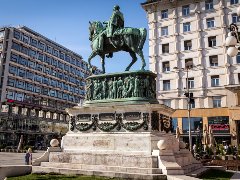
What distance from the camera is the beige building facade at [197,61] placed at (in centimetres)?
3988

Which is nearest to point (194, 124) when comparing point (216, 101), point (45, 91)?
point (216, 101)

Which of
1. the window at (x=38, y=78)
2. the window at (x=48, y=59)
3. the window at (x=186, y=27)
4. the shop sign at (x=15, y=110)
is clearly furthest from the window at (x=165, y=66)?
the window at (x=48, y=59)

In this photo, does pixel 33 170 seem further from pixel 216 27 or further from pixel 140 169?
pixel 216 27

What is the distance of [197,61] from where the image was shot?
42.8m

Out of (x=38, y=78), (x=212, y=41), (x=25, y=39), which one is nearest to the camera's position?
(x=212, y=41)

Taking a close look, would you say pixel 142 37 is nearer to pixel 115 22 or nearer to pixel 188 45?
pixel 115 22

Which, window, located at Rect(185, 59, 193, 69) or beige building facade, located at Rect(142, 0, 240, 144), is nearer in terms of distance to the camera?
beige building facade, located at Rect(142, 0, 240, 144)

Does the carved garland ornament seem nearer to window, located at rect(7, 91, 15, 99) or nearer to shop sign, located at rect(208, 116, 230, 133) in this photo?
shop sign, located at rect(208, 116, 230, 133)

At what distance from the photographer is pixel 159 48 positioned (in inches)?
1799

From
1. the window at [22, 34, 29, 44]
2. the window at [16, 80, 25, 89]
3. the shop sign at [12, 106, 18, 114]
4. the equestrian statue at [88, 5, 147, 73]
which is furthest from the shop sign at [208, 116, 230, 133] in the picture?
the window at [22, 34, 29, 44]

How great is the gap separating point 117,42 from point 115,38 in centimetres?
26

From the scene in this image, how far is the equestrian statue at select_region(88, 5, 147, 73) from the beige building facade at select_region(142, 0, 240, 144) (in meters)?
27.2

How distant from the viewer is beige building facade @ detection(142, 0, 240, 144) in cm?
3988

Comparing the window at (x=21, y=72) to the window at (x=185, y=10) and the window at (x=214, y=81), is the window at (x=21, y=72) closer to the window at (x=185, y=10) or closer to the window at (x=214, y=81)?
the window at (x=185, y=10)
